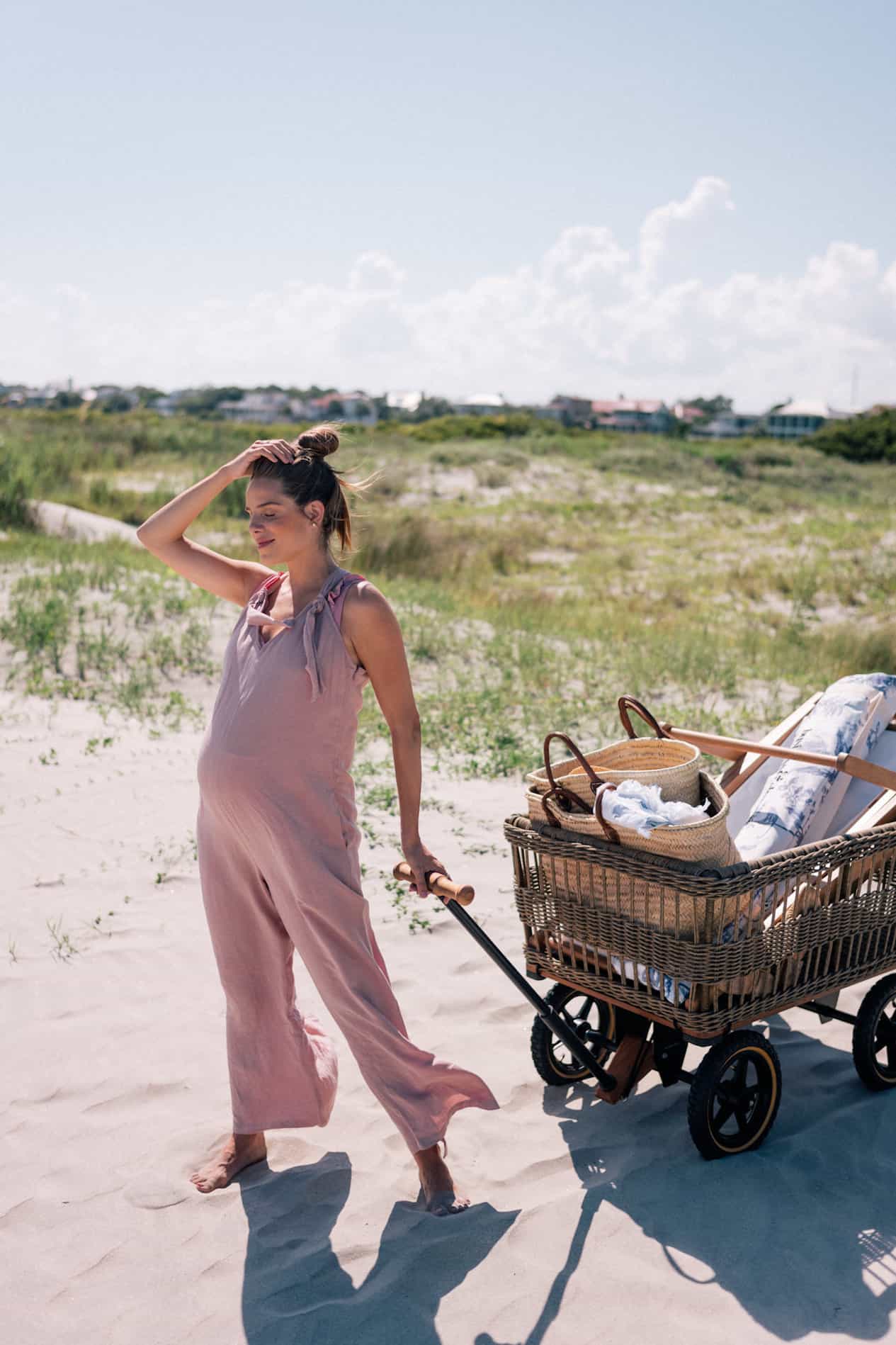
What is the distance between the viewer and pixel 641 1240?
302 centimetres

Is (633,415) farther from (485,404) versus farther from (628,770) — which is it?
(628,770)

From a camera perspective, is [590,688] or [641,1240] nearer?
[641,1240]

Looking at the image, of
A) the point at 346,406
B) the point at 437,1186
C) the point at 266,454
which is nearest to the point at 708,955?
the point at 437,1186

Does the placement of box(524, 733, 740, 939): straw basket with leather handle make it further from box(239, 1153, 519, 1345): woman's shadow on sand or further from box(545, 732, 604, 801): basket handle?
box(239, 1153, 519, 1345): woman's shadow on sand

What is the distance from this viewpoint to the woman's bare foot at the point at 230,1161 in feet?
10.7

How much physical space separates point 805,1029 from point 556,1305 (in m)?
1.79

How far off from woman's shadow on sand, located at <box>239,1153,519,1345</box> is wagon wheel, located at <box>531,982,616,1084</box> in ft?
2.09

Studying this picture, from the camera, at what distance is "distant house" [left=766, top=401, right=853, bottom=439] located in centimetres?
10262

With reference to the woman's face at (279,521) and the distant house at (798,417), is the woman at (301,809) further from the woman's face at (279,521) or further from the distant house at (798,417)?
the distant house at (798,417)

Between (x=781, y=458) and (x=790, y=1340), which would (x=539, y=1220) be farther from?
(x=781, y=458)

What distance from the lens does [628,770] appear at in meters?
3.72

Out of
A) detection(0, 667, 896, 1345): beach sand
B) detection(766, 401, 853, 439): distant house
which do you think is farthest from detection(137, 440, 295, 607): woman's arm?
detection(766, 401, 853, 439): distant house

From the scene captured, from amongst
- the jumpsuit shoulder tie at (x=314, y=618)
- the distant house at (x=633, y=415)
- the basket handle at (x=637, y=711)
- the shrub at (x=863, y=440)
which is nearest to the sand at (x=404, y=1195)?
the basket handle at (x=637, y=711)

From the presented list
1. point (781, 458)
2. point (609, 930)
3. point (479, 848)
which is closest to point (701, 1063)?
point (609, 930)
